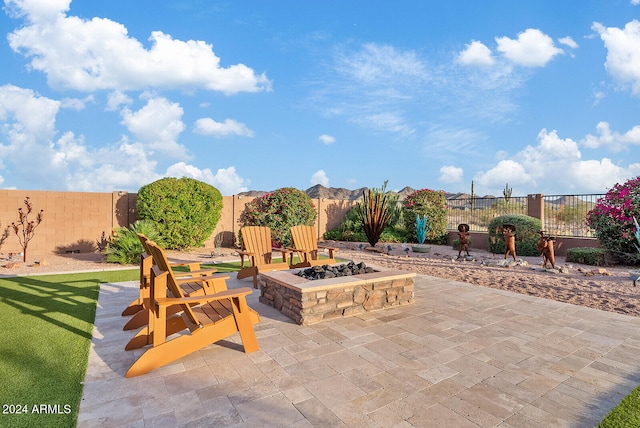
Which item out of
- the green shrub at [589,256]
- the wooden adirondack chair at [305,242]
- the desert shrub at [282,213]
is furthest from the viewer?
the desert shrub at [282,213]

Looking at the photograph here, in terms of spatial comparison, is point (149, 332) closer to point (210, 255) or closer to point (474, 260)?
point (210, 255)

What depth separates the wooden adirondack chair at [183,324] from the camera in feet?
8.83

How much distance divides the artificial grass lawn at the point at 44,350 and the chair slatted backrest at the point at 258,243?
2.40m

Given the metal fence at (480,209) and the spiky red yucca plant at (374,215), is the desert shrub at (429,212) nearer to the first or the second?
the metal fence at (480,209)

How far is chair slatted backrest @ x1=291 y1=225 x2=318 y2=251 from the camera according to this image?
6.58 meters

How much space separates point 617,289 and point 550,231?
6342mm

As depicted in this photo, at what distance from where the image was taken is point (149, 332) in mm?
3158

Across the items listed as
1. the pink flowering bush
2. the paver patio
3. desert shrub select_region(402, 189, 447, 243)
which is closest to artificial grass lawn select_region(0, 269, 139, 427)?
the paver patio

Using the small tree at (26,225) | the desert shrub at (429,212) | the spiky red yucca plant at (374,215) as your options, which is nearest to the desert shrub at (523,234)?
the desert shrub at (429,212)

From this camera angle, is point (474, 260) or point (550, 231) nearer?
point (474, 260)

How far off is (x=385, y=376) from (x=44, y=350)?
303 centimetres

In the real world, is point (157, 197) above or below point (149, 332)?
above

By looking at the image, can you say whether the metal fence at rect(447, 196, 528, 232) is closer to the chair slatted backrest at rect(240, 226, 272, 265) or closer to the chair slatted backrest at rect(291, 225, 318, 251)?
the chair slatted backrest at rect(291, 225, 318, 251)

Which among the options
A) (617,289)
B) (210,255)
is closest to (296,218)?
(210,255)
